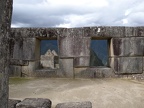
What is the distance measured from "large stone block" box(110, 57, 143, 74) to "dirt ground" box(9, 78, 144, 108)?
44 centimetres

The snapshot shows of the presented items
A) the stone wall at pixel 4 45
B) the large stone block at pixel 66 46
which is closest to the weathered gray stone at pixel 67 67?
the large stone block at pixel 66 46

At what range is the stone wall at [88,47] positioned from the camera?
7.22 meters

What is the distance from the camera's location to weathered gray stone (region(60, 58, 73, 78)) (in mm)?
7367

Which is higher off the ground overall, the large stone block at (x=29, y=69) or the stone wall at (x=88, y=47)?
the stone wall at (x=88, y=47)

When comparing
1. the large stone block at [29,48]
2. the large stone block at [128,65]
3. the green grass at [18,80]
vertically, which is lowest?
the green grass at [18,80]

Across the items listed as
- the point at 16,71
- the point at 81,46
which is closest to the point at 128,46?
the point at 81,46

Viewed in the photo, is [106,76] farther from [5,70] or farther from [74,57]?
[5,70]

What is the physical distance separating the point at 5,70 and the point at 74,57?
218 inches

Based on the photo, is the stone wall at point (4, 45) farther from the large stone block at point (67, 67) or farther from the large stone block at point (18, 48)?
the large stone block at point (18, 48)

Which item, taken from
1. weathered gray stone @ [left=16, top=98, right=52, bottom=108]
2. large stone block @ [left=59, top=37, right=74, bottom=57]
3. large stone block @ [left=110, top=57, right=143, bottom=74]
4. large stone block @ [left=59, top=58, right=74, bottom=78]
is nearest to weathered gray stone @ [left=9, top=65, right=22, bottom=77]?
large stone block @ [left=59, top=58, right=74, bottom=78]

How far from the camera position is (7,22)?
5.92ft

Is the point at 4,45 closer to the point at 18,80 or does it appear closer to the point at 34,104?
the point at 34,104

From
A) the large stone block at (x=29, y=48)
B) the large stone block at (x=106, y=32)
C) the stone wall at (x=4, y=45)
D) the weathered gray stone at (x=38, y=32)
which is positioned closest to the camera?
the stone wall at (x=4, y=45)

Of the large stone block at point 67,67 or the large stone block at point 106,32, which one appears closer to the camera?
the large stone block at point 106,32
